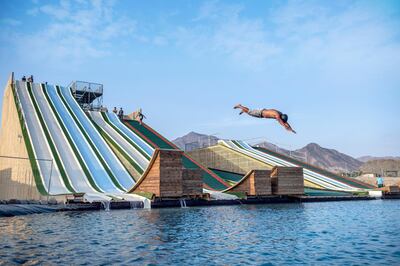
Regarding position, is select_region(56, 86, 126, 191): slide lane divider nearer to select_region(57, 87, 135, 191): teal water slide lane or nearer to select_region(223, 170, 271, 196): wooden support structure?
select_region(57, 87, 135, 191): teal water slide lane

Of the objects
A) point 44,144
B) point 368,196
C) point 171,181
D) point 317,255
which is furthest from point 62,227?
point 368,196

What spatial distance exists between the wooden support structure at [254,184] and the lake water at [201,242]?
9306 millimetres

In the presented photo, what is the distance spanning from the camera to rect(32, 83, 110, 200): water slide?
20047 millimetres

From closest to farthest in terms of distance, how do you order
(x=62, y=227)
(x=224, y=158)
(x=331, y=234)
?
(x=331, y=234)
(x=62, y=227)
(x=224, y=158)

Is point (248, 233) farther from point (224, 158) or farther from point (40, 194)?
point (224, 158)

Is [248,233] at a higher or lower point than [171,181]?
lower

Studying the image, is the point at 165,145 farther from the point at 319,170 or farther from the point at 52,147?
the point at 319,170

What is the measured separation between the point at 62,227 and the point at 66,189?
981cm

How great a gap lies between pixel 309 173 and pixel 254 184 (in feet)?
39.3

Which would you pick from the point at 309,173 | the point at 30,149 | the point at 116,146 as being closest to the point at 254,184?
the point at 116,146

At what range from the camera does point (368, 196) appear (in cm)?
2467

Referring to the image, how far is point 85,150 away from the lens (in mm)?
25234

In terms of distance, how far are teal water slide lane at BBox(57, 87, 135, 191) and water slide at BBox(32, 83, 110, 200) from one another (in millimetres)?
1594

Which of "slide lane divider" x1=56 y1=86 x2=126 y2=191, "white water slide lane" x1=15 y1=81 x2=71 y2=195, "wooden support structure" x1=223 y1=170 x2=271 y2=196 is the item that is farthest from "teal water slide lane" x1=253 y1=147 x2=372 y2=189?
"white water slide lane" x1=15 y1=81 x2=71 y2=195
